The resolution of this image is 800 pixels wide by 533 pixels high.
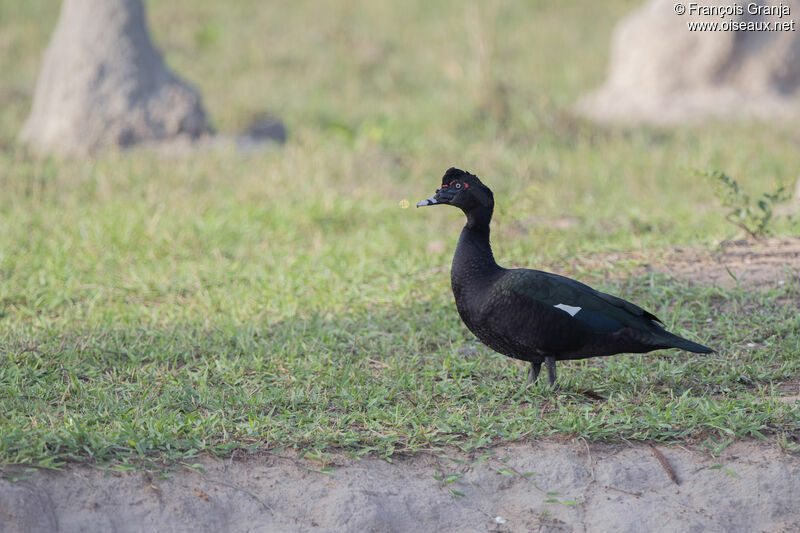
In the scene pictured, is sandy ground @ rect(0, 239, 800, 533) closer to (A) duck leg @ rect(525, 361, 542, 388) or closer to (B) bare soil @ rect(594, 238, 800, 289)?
(A) duck leg @ rect(525, 361, 542, 388)

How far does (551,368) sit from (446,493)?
846 millimetres

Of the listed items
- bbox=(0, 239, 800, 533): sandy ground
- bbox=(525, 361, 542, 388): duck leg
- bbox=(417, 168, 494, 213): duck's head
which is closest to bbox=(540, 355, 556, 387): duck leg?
bbox=(525, 361, 542, 388): duck leg

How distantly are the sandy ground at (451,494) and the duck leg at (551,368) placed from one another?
0.43 meters

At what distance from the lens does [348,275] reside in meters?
6.07

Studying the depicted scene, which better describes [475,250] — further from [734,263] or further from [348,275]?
[734,263]

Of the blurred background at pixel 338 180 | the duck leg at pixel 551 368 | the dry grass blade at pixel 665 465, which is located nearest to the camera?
the dry grass blade at pixel 665 465

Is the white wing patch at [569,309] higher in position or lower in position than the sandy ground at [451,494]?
higher

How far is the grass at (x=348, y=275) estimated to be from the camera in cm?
392

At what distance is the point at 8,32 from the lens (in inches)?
534

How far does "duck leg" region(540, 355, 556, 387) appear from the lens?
409 centimetres

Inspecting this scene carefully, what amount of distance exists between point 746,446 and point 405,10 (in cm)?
1272

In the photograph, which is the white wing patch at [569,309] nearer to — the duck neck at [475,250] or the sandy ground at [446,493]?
the duck neck at [475,250]

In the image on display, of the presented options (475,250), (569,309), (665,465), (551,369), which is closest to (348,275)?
(475,250)

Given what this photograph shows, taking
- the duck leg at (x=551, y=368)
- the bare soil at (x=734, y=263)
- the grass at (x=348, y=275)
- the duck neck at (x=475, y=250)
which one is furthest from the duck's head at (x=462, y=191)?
the bare soil at (x=734, y=263)
